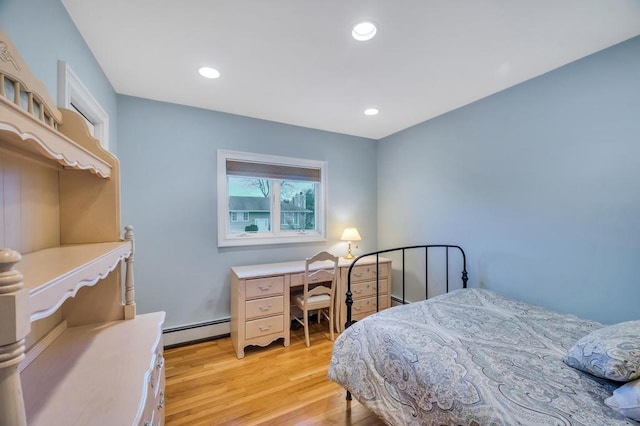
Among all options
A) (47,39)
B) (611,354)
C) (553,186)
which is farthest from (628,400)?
(47,39)

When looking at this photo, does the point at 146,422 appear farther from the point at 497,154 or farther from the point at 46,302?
the point at 497,154

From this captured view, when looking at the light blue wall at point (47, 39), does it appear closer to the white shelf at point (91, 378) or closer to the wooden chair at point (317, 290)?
the white shelf at point (91, 378)

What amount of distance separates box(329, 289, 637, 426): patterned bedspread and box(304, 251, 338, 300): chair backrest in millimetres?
909

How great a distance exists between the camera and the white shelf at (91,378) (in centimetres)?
75

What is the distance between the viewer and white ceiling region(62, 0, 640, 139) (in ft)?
4.58

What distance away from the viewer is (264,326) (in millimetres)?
2516

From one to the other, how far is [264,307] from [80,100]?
2.08 m

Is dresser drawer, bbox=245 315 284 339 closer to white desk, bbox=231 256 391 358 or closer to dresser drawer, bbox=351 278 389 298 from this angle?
white desk, bbox=231 256 391 358

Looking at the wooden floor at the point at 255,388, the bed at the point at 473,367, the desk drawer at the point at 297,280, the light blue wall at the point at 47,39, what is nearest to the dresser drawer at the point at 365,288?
the desk drawer at the point at 297,280

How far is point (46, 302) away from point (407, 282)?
3.27 metres

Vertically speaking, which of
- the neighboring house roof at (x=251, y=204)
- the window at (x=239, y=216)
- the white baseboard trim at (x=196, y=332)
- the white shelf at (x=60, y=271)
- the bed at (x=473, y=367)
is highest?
the neighboring house roof at (x=251, y=204)

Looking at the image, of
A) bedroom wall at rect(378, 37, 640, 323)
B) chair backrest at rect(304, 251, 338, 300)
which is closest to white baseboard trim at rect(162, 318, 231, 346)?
chair backrest at rect(304, 251, 338, 300)

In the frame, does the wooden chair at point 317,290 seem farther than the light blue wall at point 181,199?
Yes

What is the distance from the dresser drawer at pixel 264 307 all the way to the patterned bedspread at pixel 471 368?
37.9 inches
